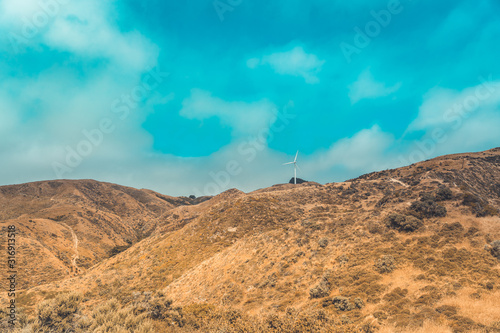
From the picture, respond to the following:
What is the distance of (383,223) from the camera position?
96.9ft

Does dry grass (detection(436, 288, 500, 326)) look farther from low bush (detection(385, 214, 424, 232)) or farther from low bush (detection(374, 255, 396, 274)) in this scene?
low bush (detection(385, 214, 424, 232))

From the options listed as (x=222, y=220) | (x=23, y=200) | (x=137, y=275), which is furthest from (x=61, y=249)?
(x=23, y=200)

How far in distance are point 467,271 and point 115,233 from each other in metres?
143

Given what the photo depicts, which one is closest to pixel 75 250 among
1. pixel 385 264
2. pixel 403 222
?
pixel 385 264

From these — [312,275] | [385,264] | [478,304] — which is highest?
[385,264]

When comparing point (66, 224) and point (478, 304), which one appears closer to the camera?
point (478, 304)

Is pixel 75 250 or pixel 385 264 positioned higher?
pixel 75 250

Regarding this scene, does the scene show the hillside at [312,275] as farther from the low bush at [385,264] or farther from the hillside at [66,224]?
the hillside at [66,224]

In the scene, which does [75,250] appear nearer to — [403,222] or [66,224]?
[66,224]

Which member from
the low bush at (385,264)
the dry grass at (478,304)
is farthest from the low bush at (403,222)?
the dry grass at (478,304)

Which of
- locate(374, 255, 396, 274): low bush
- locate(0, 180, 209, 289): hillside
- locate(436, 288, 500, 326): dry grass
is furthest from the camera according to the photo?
locate(0, 180, 209, 289): hillside

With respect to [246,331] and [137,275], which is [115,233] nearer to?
[137,275]

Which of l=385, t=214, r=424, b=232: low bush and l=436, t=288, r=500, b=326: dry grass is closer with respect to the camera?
l=436, t=288, r=500, b=326: dry grass

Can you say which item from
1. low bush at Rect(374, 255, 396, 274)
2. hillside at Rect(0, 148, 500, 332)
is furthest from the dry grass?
low bush at Rect(374, 255, 396, 274)
